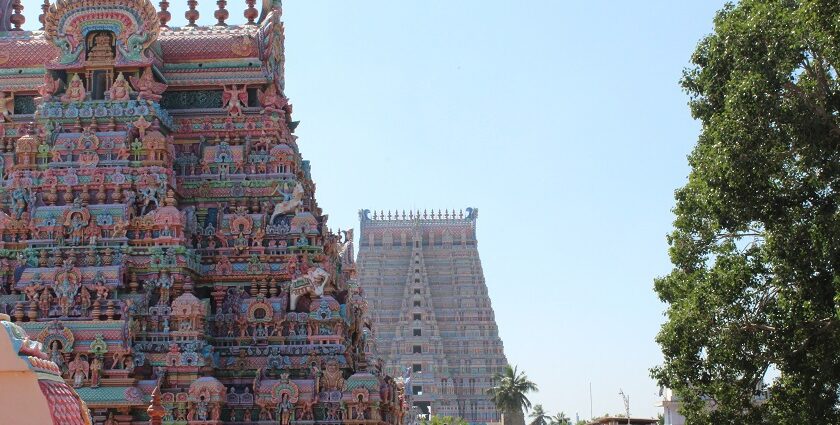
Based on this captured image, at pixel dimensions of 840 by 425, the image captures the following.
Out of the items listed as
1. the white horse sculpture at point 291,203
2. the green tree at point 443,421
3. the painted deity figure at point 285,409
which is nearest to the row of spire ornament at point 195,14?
the white horse sculpture at point 291,203

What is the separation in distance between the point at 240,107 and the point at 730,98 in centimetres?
1398

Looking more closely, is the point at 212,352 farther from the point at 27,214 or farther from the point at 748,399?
the point at 748,399

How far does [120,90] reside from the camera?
27.7m

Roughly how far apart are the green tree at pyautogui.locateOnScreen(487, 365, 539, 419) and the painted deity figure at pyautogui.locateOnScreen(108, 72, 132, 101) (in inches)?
2125

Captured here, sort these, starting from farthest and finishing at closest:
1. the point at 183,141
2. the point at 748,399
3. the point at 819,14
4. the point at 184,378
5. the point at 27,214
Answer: the point at 183,141 → the point at 27,214 → the point at 184,378 → the point at 748,399 → the point at 819,14

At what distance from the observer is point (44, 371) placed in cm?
902

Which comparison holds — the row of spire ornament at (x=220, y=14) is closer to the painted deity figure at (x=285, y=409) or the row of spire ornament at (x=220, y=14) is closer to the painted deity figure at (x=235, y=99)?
the painted deity figure at (x=235, y=99)

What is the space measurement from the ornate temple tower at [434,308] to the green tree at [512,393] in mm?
6948

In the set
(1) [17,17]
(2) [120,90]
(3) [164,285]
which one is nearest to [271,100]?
(2) [120,90]

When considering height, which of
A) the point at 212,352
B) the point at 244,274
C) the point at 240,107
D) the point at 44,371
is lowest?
the point at 44,371

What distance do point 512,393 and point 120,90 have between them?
178 ft

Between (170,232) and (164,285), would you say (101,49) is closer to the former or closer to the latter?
(170,232)

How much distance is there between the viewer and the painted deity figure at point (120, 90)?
90.8 feet

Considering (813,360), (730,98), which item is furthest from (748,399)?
(730,98)
